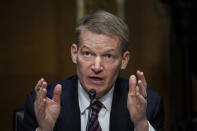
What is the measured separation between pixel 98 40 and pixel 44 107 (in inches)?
17.3

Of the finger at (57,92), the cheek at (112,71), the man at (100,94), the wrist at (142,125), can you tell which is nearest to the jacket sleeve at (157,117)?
the man at (100,94)

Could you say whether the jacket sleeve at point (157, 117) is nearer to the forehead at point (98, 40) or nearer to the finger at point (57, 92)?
the forehead at point (98, 40)

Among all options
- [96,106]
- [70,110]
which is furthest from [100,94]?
[70,110]

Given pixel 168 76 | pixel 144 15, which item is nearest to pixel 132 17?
pixel 144 15

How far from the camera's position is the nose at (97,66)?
192 centimetres

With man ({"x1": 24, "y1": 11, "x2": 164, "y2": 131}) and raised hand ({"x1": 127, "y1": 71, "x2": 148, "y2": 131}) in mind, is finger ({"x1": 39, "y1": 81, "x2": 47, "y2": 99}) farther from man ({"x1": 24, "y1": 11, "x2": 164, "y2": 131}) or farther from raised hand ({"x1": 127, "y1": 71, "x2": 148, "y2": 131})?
raised hand ({"x1": 127, "y1": 71, "x2": 148, "y2": 131})

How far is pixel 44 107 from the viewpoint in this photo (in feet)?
6.03

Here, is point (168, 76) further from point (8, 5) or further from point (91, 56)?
point (91, 56)

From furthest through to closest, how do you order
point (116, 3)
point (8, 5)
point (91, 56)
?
point (116, 3) < point (8, 5) < point (91, 56)

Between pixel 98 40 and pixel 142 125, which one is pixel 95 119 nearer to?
pixel 142 125

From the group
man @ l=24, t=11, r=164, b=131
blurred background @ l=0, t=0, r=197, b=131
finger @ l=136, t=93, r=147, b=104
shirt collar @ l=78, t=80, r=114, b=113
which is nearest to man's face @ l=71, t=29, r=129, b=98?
man @ l=24, t=11, r=164, b=131

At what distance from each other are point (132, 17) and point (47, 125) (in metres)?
2.96

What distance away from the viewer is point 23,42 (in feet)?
13.9

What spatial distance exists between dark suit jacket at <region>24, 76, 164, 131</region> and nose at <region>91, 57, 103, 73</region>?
0.90 feet
